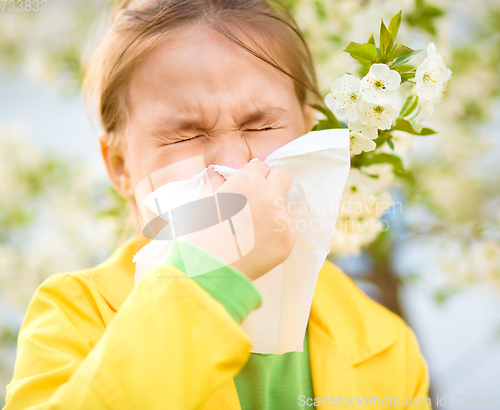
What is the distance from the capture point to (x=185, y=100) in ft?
2.33

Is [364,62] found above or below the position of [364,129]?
above

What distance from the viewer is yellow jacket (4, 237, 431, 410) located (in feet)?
1.50

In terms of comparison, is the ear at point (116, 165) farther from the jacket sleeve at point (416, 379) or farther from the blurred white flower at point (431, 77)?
the jacket sleeve at point (416, 379)

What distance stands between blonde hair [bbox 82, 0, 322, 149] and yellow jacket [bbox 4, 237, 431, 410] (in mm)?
357

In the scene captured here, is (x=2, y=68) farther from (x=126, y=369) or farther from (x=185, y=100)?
(x=126, y=369)

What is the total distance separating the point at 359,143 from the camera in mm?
692

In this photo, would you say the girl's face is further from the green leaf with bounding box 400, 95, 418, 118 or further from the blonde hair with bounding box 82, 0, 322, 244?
the green leaf with bounding box 400, 95, 418, 118

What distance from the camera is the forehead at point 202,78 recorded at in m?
0.71

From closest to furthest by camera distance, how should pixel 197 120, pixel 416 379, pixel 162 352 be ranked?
pixel 162 352 < pixel 197 120 < pixel 416 379

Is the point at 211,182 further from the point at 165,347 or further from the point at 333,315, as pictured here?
the point at 333,315

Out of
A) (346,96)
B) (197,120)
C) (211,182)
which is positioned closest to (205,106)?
(197,120)

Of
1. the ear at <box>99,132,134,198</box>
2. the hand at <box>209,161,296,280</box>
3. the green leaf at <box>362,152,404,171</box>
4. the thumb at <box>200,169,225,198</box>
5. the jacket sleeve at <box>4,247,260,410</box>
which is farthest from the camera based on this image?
the ear at <box>99,132,134,198</box>

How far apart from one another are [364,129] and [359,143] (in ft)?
0.10

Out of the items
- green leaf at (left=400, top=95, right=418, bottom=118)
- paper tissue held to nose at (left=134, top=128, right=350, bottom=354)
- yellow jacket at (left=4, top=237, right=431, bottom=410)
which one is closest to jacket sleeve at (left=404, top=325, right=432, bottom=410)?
yellow jacket at (left=4, top=237, right=431, bottom=410)
